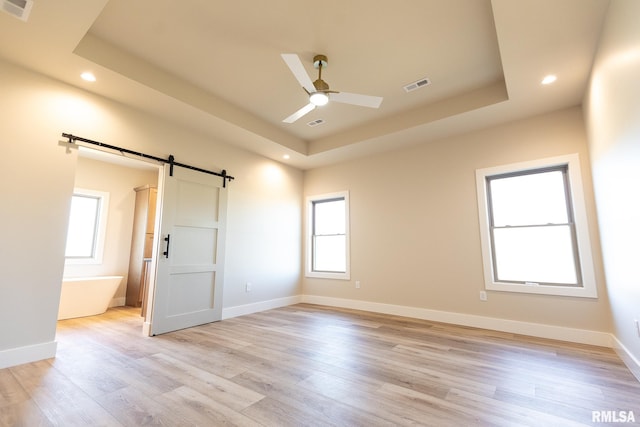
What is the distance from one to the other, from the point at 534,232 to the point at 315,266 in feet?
11.9

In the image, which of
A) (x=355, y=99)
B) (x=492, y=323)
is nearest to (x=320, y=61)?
(x=355, y=99)

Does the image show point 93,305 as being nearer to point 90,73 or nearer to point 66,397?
point 66,397

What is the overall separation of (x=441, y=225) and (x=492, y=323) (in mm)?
1437

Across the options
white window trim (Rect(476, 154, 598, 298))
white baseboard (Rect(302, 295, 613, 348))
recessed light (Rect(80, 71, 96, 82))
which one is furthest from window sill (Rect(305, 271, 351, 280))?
recessed light (Rect(80, 71, 96, 82))

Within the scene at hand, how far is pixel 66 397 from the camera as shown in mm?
1957

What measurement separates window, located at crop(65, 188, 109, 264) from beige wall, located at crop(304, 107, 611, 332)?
4161 millimetres

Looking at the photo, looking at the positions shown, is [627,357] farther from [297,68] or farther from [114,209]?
[114,209]

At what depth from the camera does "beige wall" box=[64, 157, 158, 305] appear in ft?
17.3

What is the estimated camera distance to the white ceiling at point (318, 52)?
233 centimetres

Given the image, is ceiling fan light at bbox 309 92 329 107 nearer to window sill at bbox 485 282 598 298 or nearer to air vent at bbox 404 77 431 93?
air vent at bbox 404 77 431 93

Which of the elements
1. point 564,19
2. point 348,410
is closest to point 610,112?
point 564,19

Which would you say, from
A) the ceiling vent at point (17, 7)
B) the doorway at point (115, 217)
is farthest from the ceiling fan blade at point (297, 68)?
the doorway at point (115, 217)

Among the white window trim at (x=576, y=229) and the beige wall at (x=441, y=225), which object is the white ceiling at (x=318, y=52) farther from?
the white window trim at (x=576, y=229)

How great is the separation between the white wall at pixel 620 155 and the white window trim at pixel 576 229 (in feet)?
0.76
